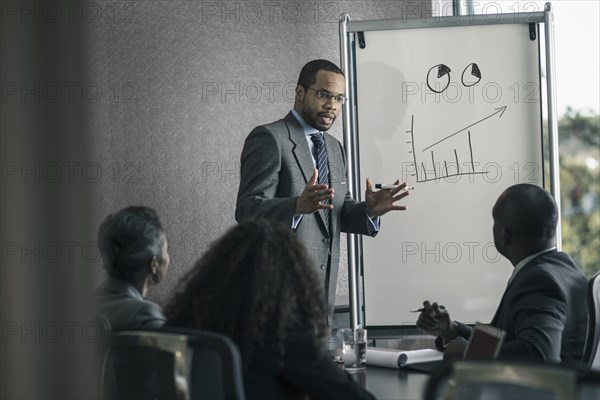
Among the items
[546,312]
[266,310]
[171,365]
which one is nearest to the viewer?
[171,365]

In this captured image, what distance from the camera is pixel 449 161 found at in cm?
363

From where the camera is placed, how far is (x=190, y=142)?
424cm

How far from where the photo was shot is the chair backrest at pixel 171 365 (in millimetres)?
1307

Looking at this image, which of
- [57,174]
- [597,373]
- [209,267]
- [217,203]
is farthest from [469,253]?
[57,174]

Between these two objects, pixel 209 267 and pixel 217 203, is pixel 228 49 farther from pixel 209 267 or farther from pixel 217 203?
pixel 209 267

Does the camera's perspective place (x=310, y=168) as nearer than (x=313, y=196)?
No

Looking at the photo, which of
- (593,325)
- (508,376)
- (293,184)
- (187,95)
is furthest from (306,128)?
(508,376)

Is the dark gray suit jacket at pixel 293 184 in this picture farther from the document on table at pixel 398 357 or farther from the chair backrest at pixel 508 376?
the chair backrest at pixel 508 376

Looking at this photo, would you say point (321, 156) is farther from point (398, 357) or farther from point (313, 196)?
point (398, 357)

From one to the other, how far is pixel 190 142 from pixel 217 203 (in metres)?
0.35

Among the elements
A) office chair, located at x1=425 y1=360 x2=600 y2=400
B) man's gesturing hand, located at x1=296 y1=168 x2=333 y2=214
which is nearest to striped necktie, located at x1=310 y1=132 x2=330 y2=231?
man's gesturing hand, located at x1=296 y1=168 x2=333 y2=214

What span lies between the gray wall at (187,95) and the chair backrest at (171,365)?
2.55 meters

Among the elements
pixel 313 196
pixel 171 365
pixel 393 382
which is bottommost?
pixel 393 382

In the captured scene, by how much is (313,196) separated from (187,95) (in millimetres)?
1571
